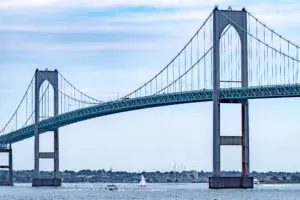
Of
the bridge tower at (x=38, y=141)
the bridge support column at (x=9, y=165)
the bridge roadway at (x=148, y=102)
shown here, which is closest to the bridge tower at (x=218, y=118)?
the bridge roadway at (x=148, y=102)

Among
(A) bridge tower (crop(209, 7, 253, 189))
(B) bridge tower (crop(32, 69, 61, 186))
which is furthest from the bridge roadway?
(B) bridge tower (crop(32, 69, 61, 186))

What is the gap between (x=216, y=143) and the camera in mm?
84562

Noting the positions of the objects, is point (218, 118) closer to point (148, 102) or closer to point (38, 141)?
point (148, 102)

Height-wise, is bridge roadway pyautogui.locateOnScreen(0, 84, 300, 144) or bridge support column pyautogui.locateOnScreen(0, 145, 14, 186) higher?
bridge roadway pyautogui.locateOnScreen(0, 84, 300, 144)

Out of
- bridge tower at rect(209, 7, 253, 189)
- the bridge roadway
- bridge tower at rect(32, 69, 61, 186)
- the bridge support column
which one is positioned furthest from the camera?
the bridge support column

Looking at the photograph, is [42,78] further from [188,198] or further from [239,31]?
[188,198]

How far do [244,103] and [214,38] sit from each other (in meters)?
4.44

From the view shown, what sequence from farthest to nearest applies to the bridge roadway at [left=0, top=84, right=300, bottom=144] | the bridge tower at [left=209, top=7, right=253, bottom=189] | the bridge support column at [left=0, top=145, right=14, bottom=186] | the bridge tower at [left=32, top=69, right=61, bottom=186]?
the bridge support column at [left=0, top=145, right=14, bottom=186], the bridge tower at [left=32, top=69, right=61, bottom=186], the bridge tower at [left=209, top=7, right=253, bottom=189], the bridge roadway at [left=0, top=84, right=300, bottom=144]

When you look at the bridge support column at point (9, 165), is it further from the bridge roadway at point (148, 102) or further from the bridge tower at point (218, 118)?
the bridge tower at point (218, 118)

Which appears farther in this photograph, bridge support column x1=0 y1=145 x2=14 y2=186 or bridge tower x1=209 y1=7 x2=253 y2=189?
bridge support column x1=0 y1=145 x2=14 y2=186

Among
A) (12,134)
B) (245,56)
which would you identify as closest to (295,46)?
(245,56)

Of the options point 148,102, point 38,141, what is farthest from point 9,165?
point 148,102

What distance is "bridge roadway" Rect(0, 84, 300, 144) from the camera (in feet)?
268

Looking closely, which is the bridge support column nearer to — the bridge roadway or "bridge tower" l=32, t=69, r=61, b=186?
the bridge roadway
